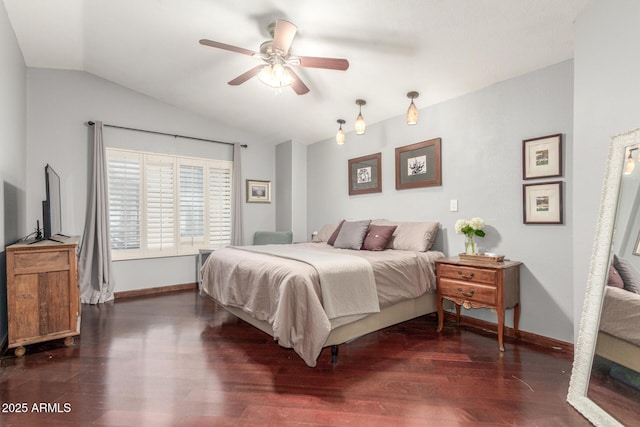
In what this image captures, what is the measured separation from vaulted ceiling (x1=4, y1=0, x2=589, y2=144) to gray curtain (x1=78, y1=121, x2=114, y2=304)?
1155 millimetres

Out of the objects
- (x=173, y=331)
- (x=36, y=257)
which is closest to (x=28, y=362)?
(x=36, y=257)

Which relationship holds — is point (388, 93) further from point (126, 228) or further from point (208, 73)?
point (126, 228)

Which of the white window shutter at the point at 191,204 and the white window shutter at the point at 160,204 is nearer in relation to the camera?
the white window shutter at the point at 160,204

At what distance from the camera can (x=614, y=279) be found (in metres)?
1.71

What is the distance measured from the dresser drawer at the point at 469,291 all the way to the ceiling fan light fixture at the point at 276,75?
2.24 metres

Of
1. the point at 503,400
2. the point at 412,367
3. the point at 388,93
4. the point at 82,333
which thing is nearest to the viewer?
the point at 503,400

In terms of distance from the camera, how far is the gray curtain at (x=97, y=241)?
403 cm

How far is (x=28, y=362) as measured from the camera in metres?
2.39

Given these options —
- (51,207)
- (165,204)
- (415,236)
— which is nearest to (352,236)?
(415,236)

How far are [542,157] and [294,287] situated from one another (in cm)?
240

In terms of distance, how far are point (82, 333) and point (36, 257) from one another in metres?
0.88

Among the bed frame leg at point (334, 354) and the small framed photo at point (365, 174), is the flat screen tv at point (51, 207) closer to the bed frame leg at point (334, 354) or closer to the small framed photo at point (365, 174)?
the bed frame leg at point (334, 354)

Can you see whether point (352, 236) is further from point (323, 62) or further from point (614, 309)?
point (614, 309)

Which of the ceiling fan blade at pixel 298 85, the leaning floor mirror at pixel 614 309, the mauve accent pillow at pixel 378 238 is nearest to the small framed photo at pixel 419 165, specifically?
the mauve accent pillow at pixel 378 238
